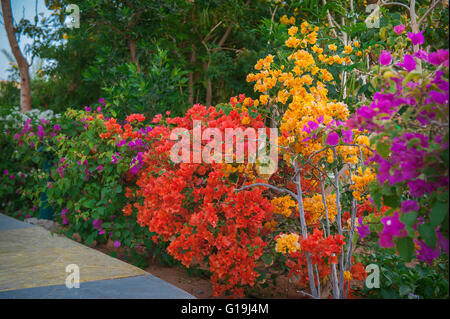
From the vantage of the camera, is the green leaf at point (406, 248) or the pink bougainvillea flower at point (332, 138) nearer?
the green leaf at point (406, 248)

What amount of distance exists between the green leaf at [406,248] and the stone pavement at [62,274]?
0.93 metres

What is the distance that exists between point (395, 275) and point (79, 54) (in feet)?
20.6

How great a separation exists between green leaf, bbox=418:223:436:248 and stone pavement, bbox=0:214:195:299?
1.02 meters

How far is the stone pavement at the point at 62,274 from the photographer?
1.92 m

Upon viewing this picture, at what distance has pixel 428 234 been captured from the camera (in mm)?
1332

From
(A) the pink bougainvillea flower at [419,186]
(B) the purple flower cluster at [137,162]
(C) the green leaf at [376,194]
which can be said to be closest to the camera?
(A) the pink bougainvillea flower at [419,186]

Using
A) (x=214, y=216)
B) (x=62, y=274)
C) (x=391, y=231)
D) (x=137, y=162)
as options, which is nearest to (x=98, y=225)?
(x=137, y=162)

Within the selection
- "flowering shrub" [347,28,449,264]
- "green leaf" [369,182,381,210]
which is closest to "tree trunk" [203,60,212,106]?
"green leaf" [369,182,381,210]

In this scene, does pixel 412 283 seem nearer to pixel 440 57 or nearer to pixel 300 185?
pixel 300 185

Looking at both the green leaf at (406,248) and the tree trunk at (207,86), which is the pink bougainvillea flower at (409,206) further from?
the tree trunk at (207,86)

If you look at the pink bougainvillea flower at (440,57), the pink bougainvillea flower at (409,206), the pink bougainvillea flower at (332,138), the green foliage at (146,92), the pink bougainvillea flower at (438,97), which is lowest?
the pink bougainvillea flower at (409,206)

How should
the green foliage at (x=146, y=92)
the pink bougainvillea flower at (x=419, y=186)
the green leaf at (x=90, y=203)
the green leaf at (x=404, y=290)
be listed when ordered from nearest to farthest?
the pink bougainvillea flower at (x=419, y=186) → the green leaf at (x=404, y=290) → the green leaf at (x=90, y=203) → the green foliage at (x=146, y=92)

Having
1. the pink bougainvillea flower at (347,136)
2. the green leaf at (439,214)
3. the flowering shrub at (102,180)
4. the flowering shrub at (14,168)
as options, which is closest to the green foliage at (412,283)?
the pink bougainvillea flower at (347,136)

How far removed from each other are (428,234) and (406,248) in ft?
0.35
